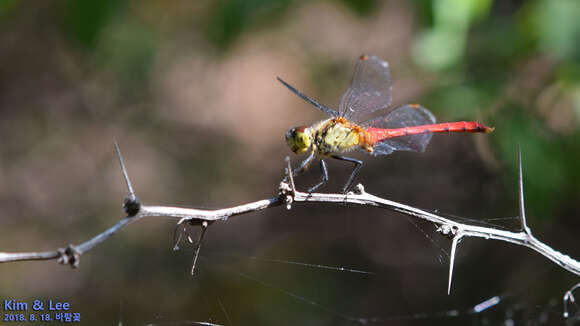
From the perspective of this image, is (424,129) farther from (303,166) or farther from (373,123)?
(303,166)

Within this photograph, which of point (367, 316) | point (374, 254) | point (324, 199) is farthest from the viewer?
point (374, 254)

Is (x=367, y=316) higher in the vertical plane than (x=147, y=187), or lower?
lower

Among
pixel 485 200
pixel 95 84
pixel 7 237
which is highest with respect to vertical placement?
pixel 95 84

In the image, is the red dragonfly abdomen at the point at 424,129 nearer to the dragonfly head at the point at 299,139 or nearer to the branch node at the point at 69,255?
the dragonfly head at the point at 299,139

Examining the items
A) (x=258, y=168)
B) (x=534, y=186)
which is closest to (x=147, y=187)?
(x=258, y=168)

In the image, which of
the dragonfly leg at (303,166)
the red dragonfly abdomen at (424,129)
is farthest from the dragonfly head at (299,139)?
the red dragonfly abdomen at (424,129)

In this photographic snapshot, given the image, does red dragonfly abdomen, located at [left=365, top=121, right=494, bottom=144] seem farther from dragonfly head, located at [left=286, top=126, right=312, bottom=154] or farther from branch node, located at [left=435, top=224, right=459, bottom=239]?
branch node, located at [left=435, top=224, right=459, bottom=239]

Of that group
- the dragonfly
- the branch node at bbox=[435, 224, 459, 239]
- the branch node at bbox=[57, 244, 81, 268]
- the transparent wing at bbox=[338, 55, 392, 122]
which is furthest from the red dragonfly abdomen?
the branch node at bbox=[57, 244, 81, 268]

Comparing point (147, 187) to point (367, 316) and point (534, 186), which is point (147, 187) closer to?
point (367, 316)
